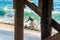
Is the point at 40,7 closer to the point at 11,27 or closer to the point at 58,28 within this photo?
the point at 58,28

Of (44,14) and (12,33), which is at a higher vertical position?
(44,14)

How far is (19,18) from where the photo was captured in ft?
6.25

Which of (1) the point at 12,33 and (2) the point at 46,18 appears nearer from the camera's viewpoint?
(2) the point at 46,18

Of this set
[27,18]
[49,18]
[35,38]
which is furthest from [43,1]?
[27,18]

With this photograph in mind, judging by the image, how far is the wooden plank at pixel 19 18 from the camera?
1865 millimetres

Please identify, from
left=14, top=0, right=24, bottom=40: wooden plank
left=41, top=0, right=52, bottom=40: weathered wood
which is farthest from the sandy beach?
left=41, top=0, right=52, bottom=40: weathered wood

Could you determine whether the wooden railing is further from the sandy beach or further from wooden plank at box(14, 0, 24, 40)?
the sandy beach

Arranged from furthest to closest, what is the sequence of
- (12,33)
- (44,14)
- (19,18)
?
1. (12,33)
2. (19,18)
3. (44,14)

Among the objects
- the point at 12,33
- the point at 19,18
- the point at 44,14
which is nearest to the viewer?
the point at 44,14

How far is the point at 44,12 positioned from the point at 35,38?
14.4ft

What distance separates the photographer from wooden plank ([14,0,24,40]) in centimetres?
187

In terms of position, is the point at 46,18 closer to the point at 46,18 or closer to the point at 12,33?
the point at 46,18

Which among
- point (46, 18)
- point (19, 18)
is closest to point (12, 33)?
point (19, 18)

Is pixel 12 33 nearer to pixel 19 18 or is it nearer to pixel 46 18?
pixel 19 18
